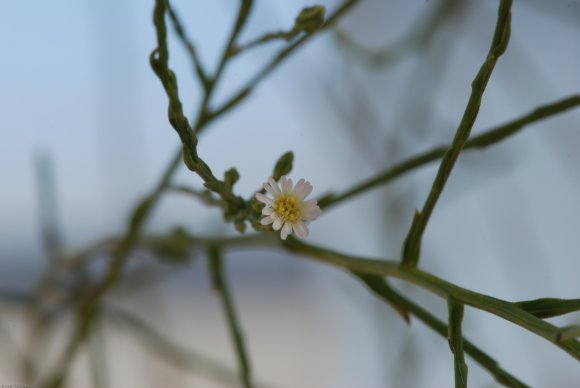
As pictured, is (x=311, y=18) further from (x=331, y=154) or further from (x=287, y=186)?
(x=331, y=154)

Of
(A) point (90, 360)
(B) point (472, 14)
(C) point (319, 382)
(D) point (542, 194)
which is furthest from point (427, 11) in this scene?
(C) point (319, 382)

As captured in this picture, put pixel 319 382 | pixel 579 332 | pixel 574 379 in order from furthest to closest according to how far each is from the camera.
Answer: pixel 319 382, pixel 574 379, pixel 579 332

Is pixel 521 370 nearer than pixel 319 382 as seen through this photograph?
Yes

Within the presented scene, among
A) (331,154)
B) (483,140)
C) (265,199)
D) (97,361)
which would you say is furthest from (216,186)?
(331,154)

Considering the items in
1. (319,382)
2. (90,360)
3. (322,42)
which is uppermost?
(322,42)

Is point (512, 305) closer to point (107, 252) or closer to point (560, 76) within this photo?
point (107, 252)

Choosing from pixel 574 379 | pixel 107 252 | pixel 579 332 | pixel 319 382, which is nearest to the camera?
pixel 579 332

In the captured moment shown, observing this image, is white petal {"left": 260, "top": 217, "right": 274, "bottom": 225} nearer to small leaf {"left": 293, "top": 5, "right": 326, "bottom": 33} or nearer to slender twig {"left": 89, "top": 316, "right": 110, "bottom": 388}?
small leaf {"left": 293, "top": 5, "right": 326, "bottom": 33}
